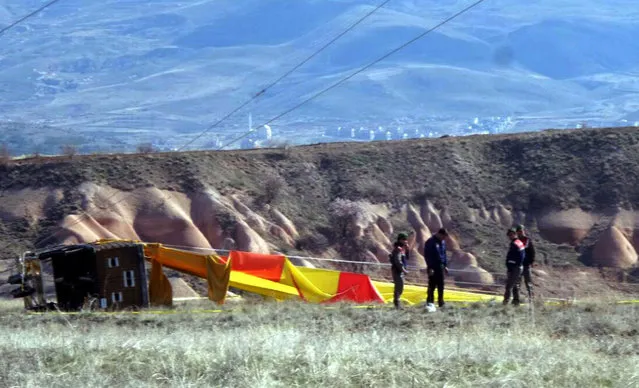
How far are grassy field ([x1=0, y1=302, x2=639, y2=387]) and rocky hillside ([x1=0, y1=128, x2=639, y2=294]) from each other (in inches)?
1048

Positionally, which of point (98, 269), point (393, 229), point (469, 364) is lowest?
point (393, 229)

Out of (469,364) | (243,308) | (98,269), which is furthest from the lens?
(98,269)

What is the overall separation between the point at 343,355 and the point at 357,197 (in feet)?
132

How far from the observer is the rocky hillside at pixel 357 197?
45281mm

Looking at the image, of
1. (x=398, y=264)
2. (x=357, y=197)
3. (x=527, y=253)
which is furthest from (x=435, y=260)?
(x=357, y=197)

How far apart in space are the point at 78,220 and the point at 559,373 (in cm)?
3402

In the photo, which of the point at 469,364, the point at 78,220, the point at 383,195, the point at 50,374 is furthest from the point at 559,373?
the point at 383,195

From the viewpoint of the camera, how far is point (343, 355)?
1209 centimetres

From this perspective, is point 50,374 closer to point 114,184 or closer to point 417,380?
point 417,380

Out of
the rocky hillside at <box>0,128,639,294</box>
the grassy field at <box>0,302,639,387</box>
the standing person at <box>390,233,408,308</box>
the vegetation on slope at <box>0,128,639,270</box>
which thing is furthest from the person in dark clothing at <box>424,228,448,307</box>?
the vegetation on slope at <box>0,128,639,270</box>

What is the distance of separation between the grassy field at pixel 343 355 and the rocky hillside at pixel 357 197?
26624 millimetres

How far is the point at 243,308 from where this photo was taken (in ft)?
76.2

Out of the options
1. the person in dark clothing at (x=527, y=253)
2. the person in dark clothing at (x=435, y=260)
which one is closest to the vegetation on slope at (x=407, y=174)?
the person in dark clothing at (x=527, y=253)

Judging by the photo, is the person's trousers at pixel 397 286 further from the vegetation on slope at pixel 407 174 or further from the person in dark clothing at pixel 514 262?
the vegetation on slope at pixel 407 174
